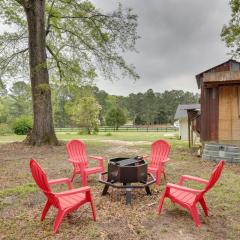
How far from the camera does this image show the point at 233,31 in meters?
13.1

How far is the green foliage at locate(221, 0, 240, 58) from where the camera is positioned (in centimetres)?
1263

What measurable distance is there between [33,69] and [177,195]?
9805 mm

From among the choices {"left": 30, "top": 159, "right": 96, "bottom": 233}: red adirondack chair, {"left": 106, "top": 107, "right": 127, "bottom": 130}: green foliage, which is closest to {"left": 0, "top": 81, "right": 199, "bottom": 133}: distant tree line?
{"left": 106, "top": 107, "right": 127, "bottom": 130}: green foliage

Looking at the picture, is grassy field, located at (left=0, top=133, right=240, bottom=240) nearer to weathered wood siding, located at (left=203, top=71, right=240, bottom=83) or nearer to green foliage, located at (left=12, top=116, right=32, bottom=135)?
weathered wood siding, located at (left=203, top=71, right=240, bottom=83)

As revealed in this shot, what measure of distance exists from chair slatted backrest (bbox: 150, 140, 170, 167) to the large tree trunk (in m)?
6.81

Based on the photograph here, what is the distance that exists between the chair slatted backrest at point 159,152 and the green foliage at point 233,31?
30.6 ft

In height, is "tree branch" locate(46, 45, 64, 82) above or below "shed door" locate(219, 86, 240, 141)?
above

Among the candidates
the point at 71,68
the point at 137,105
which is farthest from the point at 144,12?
the point at 137,105

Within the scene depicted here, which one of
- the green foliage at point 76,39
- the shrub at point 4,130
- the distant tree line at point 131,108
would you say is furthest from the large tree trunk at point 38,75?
the distant tree line at point 131,108

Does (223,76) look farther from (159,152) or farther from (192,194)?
(192,194)

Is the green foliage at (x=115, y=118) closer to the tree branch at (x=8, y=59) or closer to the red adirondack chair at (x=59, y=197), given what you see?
the tree branch at (x=8, y=59)

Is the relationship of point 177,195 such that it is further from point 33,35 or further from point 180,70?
point 180,70

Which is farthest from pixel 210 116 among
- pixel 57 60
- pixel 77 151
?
pixel 57 60

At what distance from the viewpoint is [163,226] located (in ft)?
11.8
